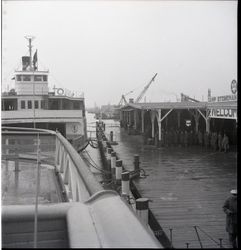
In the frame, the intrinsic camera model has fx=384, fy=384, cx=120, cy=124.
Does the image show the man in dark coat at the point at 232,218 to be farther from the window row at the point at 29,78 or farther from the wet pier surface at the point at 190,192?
the window row at the point at 29,78

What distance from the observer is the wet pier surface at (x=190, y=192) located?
17.3 ft

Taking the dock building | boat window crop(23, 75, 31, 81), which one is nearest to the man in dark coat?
the dock building

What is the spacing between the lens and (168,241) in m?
4.80

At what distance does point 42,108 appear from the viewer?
19938mm

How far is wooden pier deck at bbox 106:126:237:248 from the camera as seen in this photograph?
530cm

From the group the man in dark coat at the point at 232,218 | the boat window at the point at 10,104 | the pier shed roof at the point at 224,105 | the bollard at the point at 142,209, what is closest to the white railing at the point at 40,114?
the boat window at the point at 10,104

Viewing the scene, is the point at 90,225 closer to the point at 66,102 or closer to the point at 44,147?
the point at 44,147

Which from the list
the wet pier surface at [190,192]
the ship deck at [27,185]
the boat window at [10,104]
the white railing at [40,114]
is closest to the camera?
the ship deck at [27,185]

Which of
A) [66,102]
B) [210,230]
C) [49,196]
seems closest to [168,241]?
[210,230]

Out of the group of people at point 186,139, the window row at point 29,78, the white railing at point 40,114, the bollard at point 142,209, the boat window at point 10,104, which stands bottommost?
the bollard at point 142,209

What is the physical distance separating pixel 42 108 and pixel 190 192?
13.7m

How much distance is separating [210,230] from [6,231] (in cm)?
426

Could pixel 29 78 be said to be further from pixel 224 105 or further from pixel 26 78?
pixel 224 105

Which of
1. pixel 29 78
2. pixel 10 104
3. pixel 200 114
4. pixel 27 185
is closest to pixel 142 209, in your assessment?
pixel 27 185
